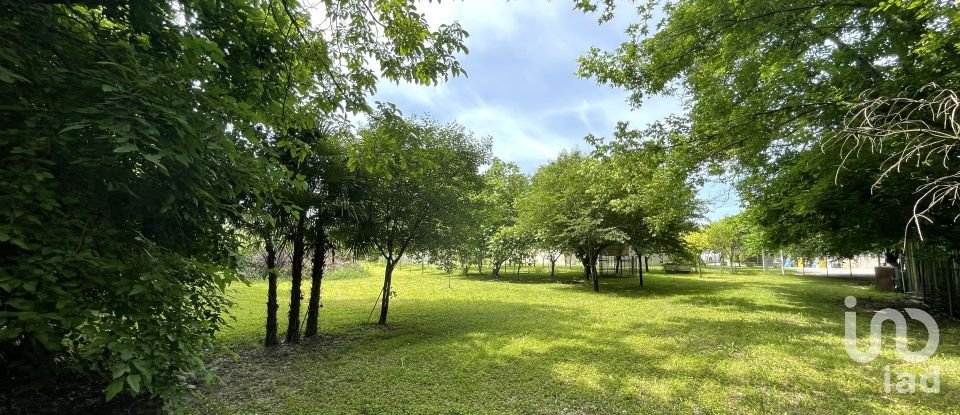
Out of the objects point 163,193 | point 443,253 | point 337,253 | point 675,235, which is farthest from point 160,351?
point 675,235

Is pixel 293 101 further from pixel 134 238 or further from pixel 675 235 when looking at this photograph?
pixel 675 235

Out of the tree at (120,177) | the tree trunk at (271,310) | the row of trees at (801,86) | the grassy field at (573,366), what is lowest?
the grassy field at (573,366)

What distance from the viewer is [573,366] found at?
5.55m

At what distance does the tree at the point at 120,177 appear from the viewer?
1752 millimetres

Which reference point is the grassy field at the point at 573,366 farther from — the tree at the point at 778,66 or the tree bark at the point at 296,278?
the tree at the point at 778,66

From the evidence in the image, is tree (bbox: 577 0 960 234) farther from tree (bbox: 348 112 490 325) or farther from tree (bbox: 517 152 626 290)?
tree (bbox: 517 152 626 290)

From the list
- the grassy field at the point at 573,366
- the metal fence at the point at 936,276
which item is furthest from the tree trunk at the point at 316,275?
the metal fence at the point at 936,276

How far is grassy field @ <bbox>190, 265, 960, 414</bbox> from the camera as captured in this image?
4.32m

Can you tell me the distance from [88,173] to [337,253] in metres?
5.94

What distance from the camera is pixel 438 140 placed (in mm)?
8297

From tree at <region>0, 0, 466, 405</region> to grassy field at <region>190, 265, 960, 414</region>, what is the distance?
2.66 meters

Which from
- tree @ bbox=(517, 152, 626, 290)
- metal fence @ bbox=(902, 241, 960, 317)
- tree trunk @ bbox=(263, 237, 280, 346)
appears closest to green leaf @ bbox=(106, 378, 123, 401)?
tree trunk @ bbox=(263, 237, 280, 346)

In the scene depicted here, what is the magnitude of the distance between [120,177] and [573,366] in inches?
206

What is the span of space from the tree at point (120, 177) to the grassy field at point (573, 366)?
2657 mm
